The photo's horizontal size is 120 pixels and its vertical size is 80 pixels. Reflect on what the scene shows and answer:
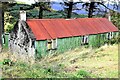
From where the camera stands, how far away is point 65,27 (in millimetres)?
19469

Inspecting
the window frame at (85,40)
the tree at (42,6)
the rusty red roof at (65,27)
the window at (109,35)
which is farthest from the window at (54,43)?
the tree at (42,6)

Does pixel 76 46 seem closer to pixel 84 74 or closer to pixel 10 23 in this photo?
pixel 84 74

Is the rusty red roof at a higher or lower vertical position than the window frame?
higher

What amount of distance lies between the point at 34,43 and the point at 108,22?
384 inches

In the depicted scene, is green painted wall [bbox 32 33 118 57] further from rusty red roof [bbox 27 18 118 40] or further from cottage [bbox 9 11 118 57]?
rusty red roof [bbox 27 18 118 40]

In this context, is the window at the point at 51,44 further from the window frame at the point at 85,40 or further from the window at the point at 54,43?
the window frame at the point at 85,40

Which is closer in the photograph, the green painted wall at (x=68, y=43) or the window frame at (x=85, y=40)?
the green painted wall at (x=68, y=43)

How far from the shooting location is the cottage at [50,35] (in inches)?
661

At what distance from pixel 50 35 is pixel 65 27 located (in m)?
2.33

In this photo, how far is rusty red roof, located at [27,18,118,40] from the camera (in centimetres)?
1738

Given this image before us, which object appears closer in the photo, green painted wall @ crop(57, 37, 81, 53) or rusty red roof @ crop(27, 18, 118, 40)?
rusty red roof @ crop(27, 18, 118, 40)

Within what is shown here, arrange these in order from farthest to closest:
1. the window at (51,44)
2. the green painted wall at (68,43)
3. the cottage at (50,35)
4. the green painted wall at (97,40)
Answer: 1. the green painted wall at (97,40)
2. the green painted wall at (68,43)
3. the window at (51,44)
4. the cottage at (50,35)

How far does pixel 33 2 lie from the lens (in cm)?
2303

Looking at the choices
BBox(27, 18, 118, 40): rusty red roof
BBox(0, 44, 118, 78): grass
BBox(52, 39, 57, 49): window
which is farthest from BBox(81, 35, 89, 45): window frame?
BBox(0, 44, 118, 78): grass
